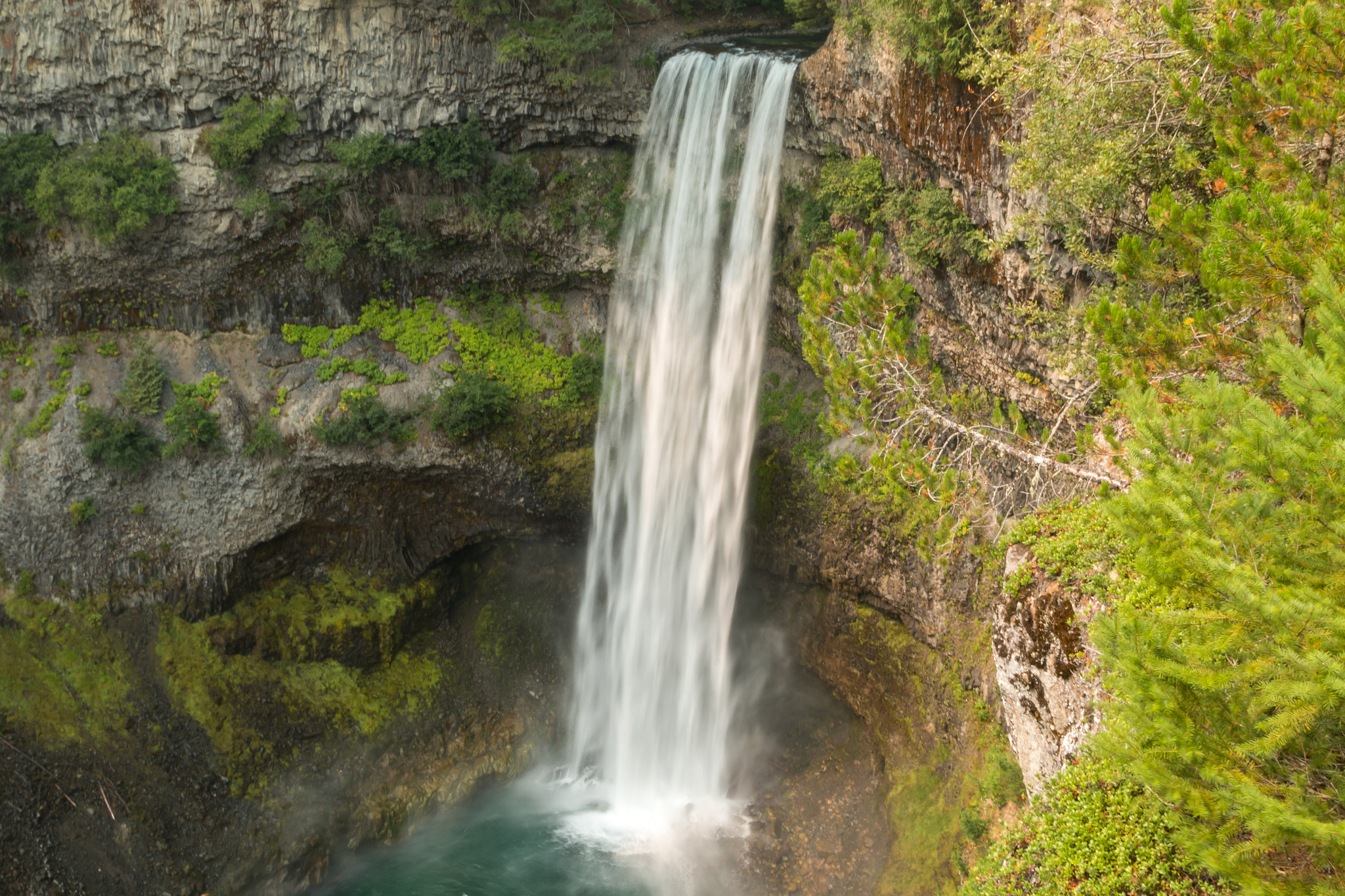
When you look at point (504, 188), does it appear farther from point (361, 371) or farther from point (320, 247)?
point (361, 371)

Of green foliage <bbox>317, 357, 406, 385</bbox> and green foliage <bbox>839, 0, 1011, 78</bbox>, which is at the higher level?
green foliage <bbox>839, 0, 1011, 78</bbox>

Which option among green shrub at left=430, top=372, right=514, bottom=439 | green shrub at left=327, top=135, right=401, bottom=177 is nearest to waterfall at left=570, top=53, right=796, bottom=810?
green shrub at left=430, top=372, right=514, bottom=439

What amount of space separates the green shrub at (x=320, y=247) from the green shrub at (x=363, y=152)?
1.41m

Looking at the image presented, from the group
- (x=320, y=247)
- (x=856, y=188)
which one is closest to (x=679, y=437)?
(x=856, y=188)

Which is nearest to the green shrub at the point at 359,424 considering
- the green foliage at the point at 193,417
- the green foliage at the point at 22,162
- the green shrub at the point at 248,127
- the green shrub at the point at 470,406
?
the green shrub at the point at 470,406

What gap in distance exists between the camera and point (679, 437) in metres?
17.0

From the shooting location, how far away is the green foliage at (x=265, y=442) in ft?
56.5

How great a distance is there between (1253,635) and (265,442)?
17.3 meters

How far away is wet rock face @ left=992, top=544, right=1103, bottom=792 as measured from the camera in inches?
324

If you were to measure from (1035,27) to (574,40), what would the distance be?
30.9 ft

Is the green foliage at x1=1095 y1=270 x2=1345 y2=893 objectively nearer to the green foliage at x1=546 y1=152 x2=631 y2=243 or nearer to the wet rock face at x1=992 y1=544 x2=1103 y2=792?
the wet rock face at x1=992 y1=544 x2=1103 y2=792

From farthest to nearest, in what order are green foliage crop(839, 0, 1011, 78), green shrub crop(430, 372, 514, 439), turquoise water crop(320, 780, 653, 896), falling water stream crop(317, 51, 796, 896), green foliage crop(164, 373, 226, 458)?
green shrub crop(430, 372, 514, 439) < green foliage crop(164, 373, 226, 458) < falling water stream crop(317, 51, 796, 896) < turquoise water crop(320, 780, 653, 896) < green foliage crop(839, 0, 1011, 78)

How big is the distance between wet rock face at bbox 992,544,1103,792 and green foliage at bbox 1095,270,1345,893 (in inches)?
104

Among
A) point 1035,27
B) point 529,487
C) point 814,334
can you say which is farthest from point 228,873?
point 1035,27
